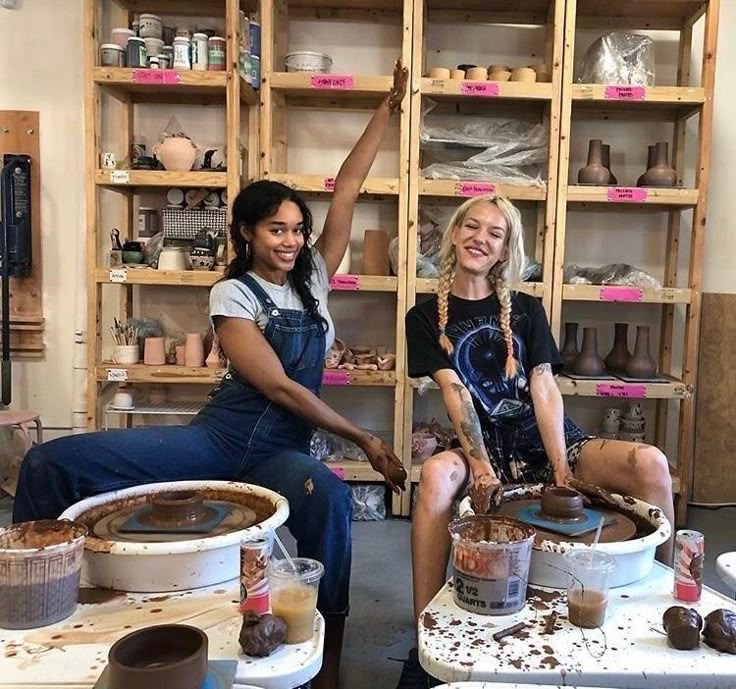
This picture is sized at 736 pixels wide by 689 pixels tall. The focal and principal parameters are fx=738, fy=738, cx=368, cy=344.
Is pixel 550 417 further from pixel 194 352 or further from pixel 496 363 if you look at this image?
pixel 194 352

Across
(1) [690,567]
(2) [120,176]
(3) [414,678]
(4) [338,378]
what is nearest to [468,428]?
(3) [414,678]

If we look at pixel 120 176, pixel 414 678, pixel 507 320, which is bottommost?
pixel 414 678

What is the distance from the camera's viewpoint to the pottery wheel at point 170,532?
1.54 metres

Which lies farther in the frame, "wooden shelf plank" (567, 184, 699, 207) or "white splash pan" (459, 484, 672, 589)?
"wooden shelf plank" (567, 184, 699, 207)

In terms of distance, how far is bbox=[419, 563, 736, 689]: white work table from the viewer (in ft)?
3.92

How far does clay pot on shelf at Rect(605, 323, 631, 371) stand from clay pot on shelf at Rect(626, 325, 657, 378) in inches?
2.1

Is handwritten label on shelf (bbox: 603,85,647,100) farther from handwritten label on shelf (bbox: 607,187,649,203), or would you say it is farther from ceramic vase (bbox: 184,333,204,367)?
ceramic vase (bbox: 184,333,204,367)

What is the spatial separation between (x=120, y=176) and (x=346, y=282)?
1.10 meters

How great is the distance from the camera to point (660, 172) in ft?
11.0

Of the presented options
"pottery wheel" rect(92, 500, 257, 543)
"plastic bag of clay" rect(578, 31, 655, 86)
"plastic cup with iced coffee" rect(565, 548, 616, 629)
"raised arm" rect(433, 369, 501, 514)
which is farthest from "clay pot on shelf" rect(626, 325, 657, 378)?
"pottery wheel" rect(92, 500, 257, 543)

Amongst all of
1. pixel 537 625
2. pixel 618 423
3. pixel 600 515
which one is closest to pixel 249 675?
pixel 537 625

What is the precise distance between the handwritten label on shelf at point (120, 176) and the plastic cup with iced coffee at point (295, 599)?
93.5 inches

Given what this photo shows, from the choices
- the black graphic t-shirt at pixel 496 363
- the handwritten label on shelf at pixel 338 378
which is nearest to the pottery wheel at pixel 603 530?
the black graphic t-shirt at pixel 496 363

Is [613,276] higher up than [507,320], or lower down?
higher up
